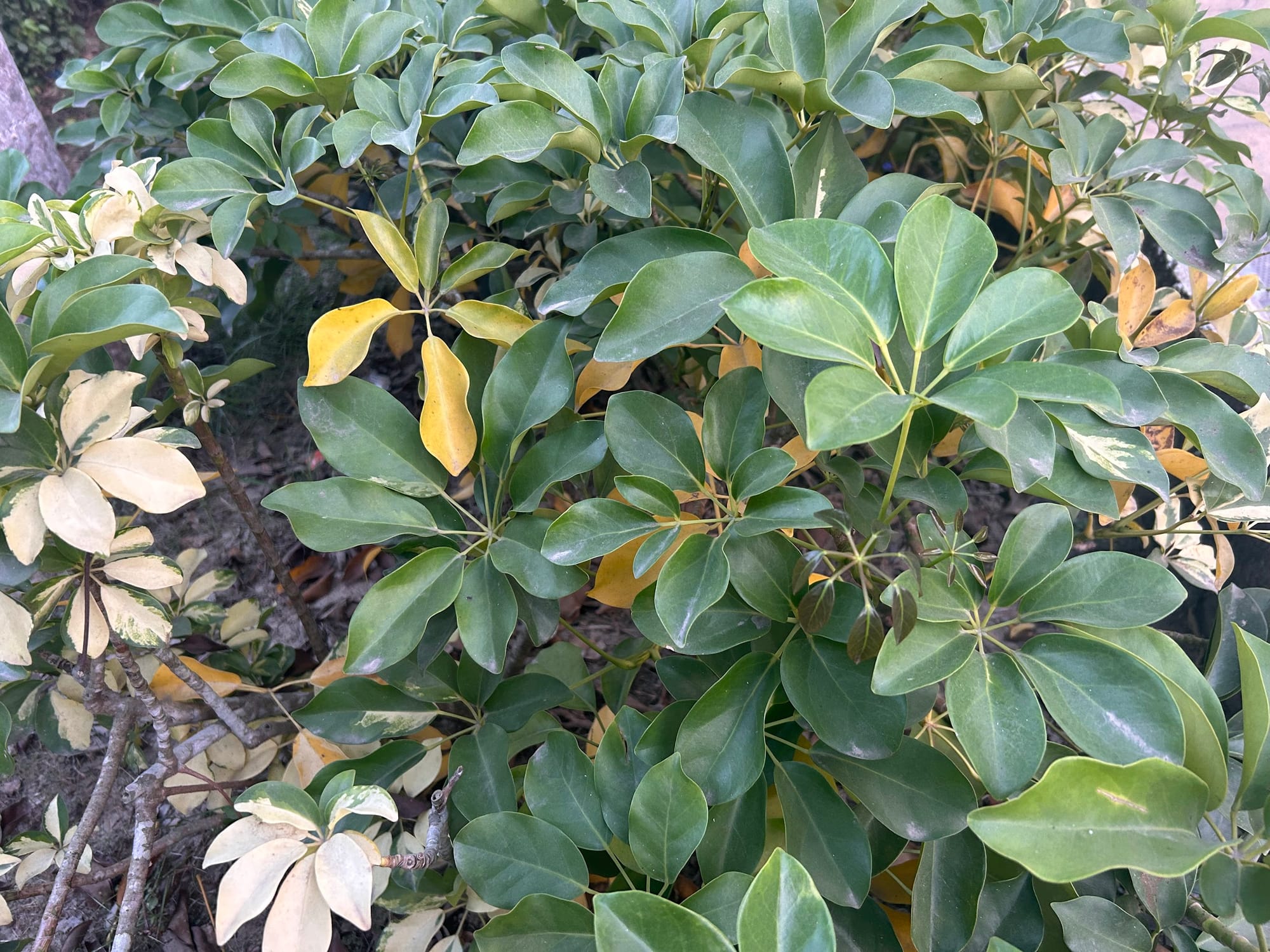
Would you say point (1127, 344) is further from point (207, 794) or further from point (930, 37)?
point (207, 794)

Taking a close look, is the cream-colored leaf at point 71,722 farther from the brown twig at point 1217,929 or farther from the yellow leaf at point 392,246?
the brown twig at point 1217,929

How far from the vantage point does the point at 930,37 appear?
34.7 inches

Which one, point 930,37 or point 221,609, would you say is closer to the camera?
point 930,37

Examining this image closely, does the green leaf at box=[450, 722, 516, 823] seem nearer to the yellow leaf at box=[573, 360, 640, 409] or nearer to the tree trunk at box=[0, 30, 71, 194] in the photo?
the yellow leaf at box=[573, 360, 640, 409]

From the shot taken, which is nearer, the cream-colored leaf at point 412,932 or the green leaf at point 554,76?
the green leaf at point 554,76

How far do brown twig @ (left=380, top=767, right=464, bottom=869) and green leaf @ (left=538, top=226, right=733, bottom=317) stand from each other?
0.45m

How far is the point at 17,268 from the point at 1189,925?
1248 millimetres

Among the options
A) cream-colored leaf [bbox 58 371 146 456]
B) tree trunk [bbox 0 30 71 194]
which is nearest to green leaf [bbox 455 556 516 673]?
cream-colored leaf [bbox 58 371 146 456]

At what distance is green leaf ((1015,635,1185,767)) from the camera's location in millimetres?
521

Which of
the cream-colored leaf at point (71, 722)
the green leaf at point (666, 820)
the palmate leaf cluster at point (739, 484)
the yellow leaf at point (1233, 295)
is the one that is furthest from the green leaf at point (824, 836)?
the cream-colored leaf at point (71, 722)

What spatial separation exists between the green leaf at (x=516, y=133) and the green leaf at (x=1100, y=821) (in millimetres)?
592

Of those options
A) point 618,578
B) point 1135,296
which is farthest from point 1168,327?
point 618,578

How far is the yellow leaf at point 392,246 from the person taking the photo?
0.73 m

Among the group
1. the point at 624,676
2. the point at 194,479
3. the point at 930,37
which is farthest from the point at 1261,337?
the point at 194,479
